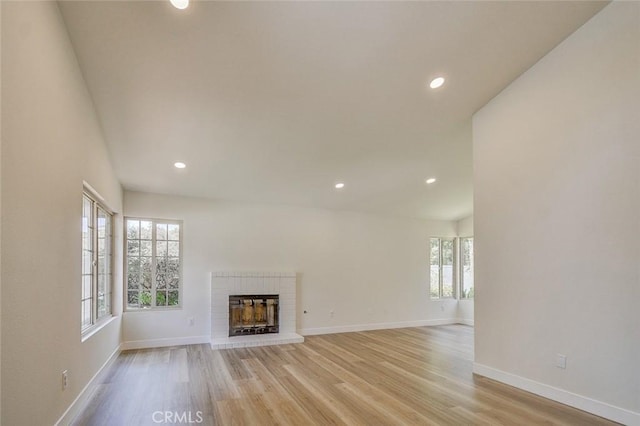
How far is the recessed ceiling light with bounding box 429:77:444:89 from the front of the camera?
3715 mm

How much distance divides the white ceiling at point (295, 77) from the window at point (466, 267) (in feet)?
12.3

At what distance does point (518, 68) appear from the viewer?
12.6 feet

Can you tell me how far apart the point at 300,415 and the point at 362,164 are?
3.37 m

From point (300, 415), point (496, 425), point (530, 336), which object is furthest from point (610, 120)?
point (300, 415)

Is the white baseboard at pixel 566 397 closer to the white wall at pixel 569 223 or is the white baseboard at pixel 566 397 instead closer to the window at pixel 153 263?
the white wall at pixel 569 223

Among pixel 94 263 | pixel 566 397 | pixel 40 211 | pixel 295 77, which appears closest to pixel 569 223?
pixel 566 397

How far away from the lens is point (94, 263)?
4.04 meters

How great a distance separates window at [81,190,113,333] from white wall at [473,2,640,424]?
4319mm

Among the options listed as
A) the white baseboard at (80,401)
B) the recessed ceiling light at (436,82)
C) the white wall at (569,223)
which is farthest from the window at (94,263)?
the white wall at (569,223)

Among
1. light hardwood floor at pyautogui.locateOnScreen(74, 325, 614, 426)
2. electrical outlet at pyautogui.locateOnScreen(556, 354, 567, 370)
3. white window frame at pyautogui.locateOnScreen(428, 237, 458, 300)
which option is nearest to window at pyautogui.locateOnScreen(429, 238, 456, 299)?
white window frame at pyautogui.locateOnScreen(428, 237, 458, 300)

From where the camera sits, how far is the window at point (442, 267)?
8.40 metres

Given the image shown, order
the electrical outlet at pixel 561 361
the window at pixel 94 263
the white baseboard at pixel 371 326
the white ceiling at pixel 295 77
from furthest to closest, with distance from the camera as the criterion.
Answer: the white baseboard at pixel 371 326
the window at pixel 94 263
the electrical outlet at pixel 561 361
the white ceiling at pixel 295 77

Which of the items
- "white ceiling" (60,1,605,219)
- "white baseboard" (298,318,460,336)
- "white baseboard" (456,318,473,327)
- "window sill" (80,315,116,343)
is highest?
"white ceiling" (60,1,605,219)

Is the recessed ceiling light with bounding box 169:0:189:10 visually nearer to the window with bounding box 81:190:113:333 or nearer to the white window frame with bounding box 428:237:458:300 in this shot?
the window with bounding box 81:190:113:333
